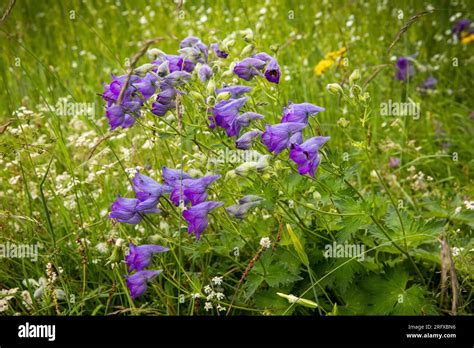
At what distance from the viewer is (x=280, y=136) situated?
2.35 m

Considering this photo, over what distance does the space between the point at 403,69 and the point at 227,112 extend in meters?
2.44

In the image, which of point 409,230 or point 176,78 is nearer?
point 176,78

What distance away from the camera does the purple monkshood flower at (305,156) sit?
7.58 ft

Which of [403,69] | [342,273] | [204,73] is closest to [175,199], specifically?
[204,73]

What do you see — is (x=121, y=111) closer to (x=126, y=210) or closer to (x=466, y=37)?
(x=126, y=210)

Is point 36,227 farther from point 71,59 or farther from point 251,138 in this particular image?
point 71,59

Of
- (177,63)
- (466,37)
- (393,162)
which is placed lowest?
(393,162)

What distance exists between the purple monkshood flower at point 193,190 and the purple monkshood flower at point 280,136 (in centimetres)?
21

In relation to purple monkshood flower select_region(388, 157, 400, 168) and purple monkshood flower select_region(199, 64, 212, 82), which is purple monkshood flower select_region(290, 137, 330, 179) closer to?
purple monkshood flower select_region(199, 64, 212, 82)

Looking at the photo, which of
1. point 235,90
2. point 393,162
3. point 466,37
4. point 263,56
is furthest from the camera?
point 466,37

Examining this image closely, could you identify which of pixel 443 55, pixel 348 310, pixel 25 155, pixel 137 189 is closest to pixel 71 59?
pixel 25 155
